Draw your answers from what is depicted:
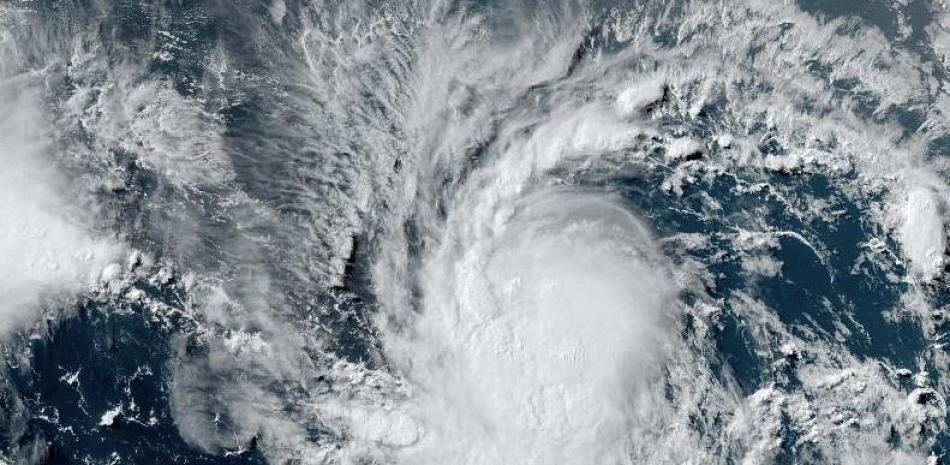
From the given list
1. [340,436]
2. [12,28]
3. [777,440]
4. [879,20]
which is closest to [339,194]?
[340,436]

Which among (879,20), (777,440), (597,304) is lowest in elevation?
(777,440)

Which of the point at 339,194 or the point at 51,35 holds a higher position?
the point at 51,35

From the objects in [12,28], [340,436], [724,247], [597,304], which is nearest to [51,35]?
[12,28]

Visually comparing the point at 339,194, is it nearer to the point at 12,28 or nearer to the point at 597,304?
the point at 597,304

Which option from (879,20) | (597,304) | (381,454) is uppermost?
(879,20)

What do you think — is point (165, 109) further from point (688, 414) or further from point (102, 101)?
point (688, 414)

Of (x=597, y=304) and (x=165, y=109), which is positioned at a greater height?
(x=165, y=109)

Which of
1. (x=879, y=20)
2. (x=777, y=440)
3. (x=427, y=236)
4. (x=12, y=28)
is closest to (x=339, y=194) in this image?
(x=427, y=236)

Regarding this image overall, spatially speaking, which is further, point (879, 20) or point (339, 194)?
point (879, 20)

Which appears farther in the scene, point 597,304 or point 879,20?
point 879,20
